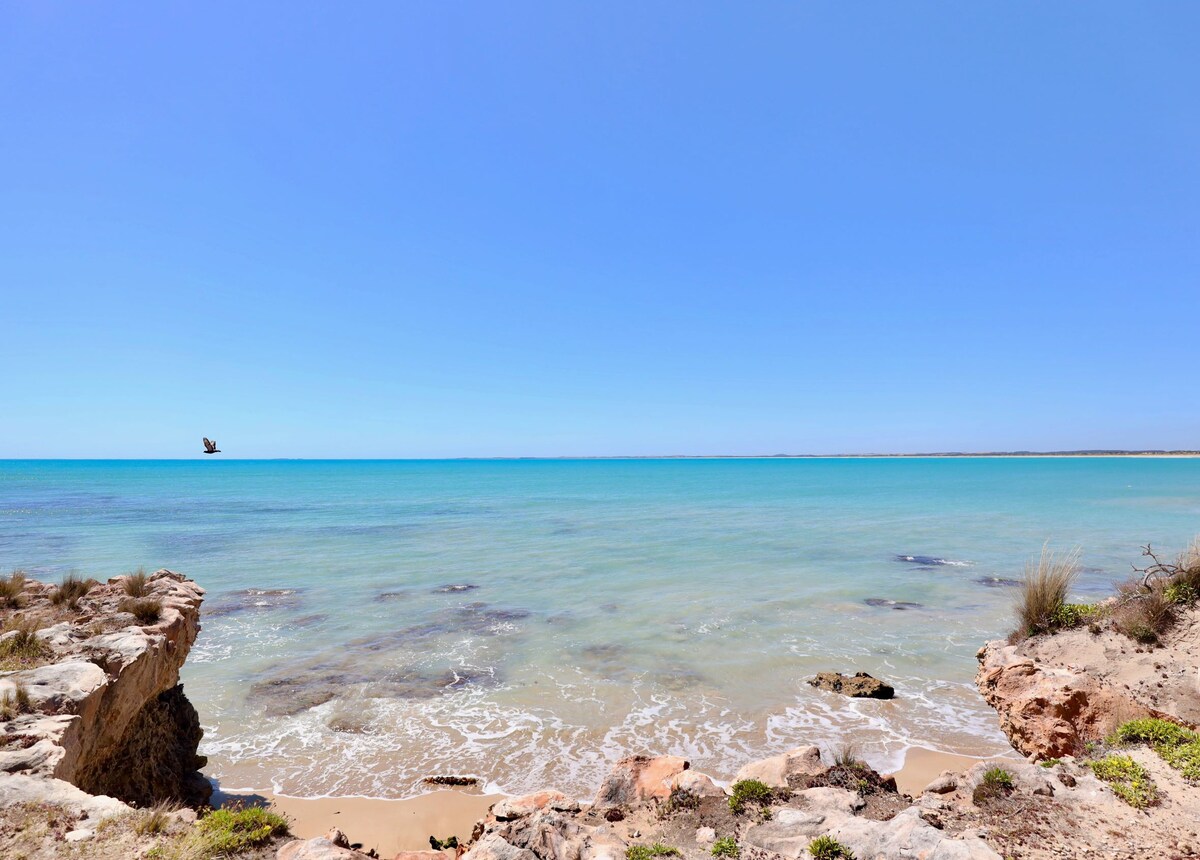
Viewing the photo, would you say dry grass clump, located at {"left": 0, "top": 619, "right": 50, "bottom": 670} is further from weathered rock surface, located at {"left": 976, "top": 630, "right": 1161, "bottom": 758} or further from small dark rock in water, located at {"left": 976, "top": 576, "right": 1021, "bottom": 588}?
small dark rock in water, located at {"left": 976, "top": 576, "right": 1021, "bottom": 588}

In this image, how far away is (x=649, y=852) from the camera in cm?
519

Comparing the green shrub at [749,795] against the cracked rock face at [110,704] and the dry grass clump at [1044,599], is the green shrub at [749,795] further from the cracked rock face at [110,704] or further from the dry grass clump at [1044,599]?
the cracked rock face at [110,704]

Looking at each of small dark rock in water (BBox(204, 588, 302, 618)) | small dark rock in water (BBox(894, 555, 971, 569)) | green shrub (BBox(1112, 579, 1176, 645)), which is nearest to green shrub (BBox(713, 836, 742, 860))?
green shrub (BBox(1112, 579, 1176, 645))

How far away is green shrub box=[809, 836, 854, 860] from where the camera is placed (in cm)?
→ 488

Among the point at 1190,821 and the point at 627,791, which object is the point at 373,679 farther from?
the point at 1190,821

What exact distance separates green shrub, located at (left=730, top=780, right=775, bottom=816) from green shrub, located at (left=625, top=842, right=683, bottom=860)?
3.18 feet

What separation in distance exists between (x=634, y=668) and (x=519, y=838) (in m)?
8.17

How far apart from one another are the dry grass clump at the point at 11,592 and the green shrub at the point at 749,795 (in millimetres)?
11367

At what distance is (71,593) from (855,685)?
14577mm

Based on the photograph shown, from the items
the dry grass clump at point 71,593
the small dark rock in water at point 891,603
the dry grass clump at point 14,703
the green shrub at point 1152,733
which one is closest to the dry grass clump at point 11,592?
the dry grass clump at point 71,593

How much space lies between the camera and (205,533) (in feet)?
111

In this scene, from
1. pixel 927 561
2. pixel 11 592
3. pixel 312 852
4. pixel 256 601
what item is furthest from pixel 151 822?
pixel 927 561

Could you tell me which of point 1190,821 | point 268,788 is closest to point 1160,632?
point 1190,821

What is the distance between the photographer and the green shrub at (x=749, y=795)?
19.6ft
